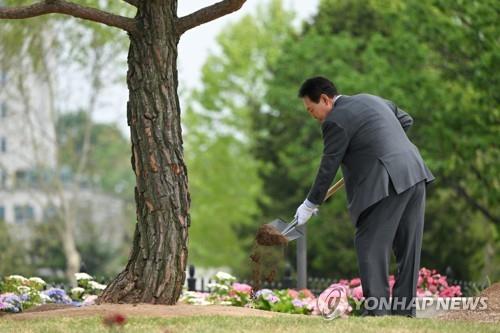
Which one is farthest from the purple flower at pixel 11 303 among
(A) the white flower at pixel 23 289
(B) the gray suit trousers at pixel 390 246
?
(B) the gray suit trousers at pixel 390 246

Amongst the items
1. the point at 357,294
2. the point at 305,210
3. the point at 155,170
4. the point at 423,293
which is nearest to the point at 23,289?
the point at 155,170

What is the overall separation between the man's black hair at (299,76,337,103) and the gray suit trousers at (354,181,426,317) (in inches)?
35.4

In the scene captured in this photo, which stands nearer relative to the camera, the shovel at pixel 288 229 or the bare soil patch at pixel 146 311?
the bare soil patch at pixel 146 311

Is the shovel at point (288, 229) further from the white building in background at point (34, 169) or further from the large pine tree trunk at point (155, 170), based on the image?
the white building in background at point (34, 169)

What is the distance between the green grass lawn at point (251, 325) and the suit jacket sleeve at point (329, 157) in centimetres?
96

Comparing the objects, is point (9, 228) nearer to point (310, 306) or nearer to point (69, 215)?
point (69, 215)

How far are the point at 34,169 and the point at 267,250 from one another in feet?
113

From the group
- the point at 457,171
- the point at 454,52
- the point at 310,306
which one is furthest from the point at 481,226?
the point at 310,306

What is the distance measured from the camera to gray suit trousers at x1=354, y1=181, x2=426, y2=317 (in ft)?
→ 27.4

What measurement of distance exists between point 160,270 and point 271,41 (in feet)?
112

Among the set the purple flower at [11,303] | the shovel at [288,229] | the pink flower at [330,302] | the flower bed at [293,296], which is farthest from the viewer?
the flower bed at [293,296]

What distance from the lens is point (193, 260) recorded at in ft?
150

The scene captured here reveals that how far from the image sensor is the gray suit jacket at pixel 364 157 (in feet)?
27.3

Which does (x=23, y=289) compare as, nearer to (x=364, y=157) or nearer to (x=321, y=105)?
(x=321, y=105)
